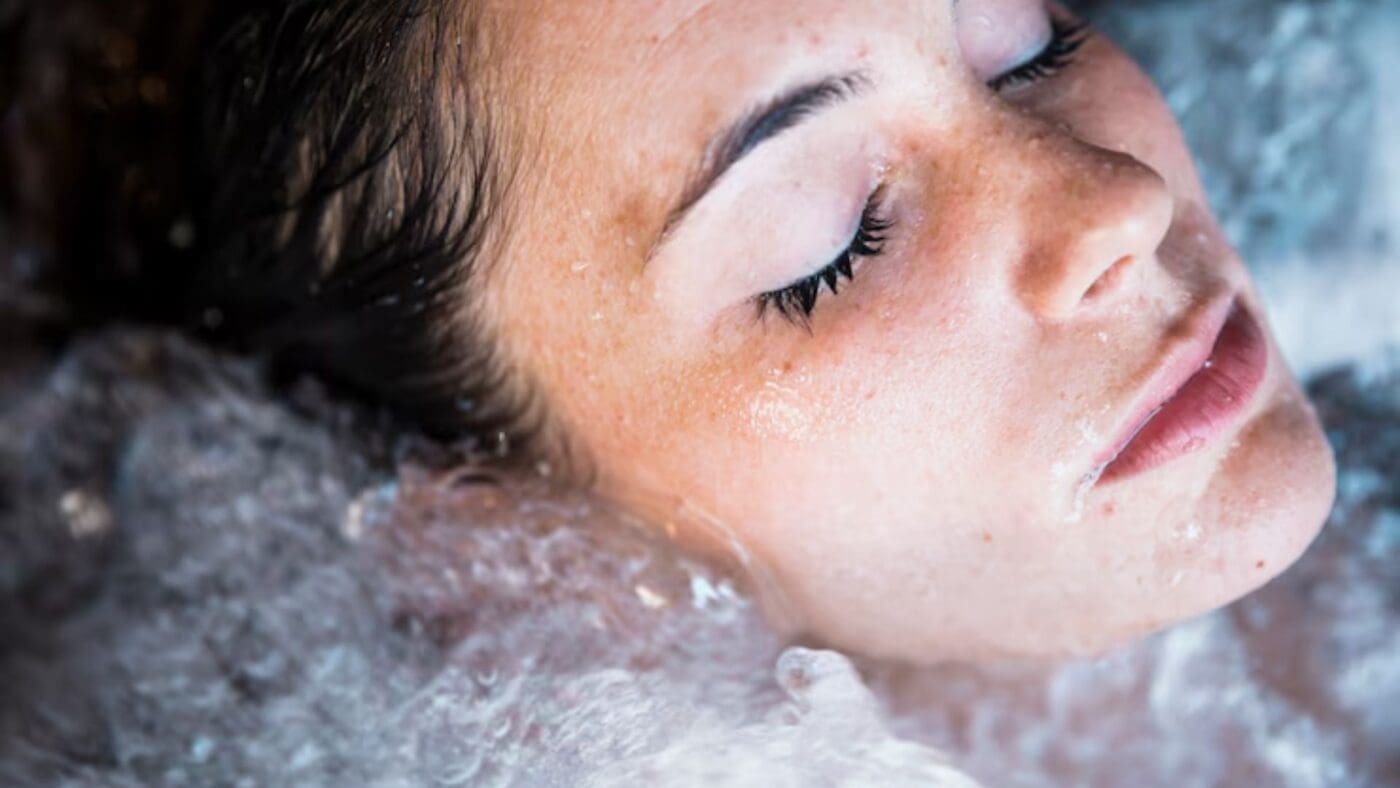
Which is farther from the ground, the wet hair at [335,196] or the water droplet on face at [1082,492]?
the wet hair at [335,196]

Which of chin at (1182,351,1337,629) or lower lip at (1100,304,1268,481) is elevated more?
lower lip at (1100,304,1268,481)

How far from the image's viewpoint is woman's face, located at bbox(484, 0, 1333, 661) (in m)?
0.94

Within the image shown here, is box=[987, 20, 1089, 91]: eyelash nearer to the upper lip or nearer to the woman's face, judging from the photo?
the woman's face

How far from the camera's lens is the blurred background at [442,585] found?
1.20 metres

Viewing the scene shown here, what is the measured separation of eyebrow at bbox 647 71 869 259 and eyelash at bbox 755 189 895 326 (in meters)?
0.09

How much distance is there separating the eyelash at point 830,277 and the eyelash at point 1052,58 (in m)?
0.19

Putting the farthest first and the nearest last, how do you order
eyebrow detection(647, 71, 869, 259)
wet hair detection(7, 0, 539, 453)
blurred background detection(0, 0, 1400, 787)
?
blurred background detection(0, 0, 1400, 787) → wet hair detection(7, 0, 539, 453) → eyebrow detection(647, 71, 869, 259)

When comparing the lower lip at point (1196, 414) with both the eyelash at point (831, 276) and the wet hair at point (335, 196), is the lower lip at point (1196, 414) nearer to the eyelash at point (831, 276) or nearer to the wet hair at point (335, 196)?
the eyelash at point (831, 276)

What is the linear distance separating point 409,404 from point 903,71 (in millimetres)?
597

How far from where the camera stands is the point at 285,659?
4.26ft

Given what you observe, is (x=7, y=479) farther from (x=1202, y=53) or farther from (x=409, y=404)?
(x=1202, y=53)

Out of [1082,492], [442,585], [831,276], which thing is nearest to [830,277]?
[831,276]

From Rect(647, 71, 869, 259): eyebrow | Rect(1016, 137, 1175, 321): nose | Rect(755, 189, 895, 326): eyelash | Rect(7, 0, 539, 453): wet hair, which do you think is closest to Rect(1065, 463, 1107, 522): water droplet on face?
Rect(1016, 137, 1175, 321): nose

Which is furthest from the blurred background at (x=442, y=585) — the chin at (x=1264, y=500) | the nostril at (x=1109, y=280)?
the nostril at (x=1109, y=280)
